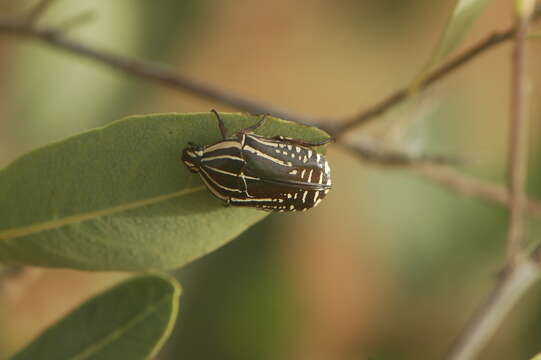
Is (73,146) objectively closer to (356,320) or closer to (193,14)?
(193,14)

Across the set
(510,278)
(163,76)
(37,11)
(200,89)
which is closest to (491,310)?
(510,278)

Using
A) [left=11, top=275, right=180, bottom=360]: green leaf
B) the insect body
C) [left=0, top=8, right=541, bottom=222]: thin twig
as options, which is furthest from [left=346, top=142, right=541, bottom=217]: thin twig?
[left=11, top=275, right=180, bottom=360]: green leaf

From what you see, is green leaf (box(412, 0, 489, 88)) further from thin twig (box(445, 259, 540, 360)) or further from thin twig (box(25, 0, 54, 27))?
thin twig (box(25, 0, 54, 27))

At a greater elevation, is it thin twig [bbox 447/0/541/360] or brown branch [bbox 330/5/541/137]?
brown branch [bbox 330/5/541/137]

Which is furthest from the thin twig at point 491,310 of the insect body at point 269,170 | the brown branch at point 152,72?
the brown branch at point 152,72

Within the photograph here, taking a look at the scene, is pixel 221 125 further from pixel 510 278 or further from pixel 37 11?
pixel 37 11
